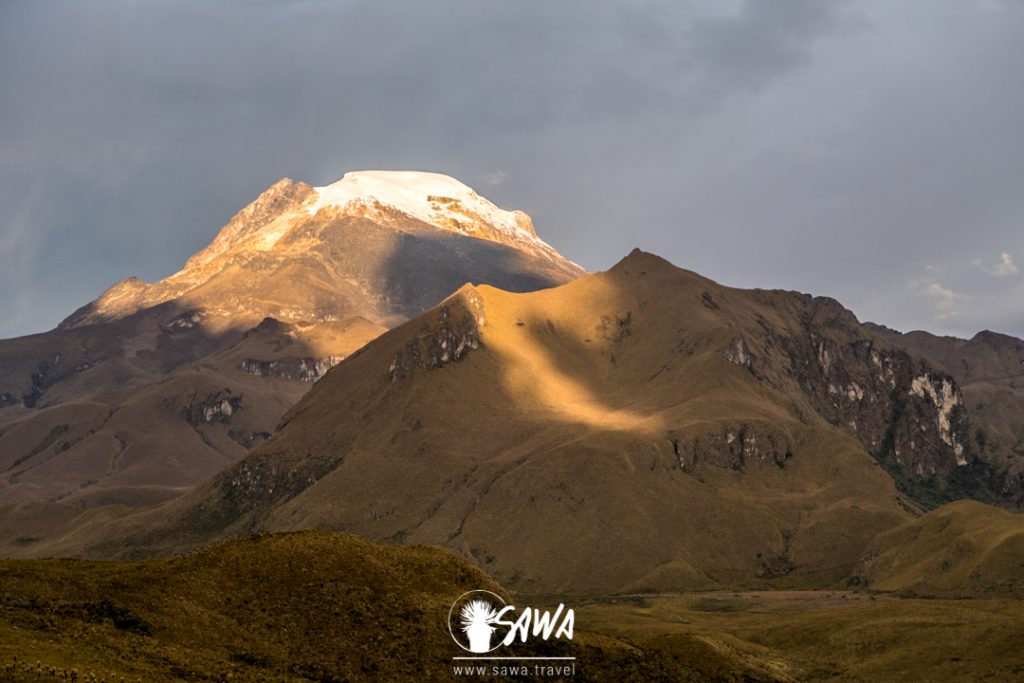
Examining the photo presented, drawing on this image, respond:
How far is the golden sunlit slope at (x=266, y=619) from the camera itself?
8412cm

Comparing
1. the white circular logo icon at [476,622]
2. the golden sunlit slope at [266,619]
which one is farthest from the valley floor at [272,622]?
the white circular logo icon at [476,622]

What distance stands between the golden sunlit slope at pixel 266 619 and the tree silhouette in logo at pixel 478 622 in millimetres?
2158

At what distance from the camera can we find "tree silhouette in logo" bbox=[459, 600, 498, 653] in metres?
108

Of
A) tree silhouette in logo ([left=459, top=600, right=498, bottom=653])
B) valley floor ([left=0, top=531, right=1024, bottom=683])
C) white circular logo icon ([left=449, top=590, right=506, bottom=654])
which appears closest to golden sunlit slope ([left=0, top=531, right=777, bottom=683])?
valley floor ([left=0, top=531, right=1024, bottom=683])

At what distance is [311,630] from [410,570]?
58.6 feet

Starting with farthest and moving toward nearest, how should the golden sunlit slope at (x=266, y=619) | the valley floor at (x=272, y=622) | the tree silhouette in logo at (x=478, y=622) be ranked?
1. the tree silhouette in logo at (x=478, y=622)
2. the golden sunlit slope at (x=266, y=619)
3. the valley floor at (x=272, y=622)

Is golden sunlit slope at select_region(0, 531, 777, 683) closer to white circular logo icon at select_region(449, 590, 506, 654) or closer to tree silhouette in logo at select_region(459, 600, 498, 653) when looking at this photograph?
white circular logo icon at select_region(449, 590, 506, 654)

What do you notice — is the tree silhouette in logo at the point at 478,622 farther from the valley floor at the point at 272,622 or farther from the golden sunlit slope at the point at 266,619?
the valley floor at the point at 272,622

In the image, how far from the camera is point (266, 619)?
10056 centimetres

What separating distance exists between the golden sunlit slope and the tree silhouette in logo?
2.16 meters

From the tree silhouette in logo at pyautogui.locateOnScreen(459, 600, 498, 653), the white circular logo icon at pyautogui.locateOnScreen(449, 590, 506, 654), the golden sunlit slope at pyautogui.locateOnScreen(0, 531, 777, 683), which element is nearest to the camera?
the golden sunlit slope at pyautogui.locateOnScreen(0, 531, 777, 683)

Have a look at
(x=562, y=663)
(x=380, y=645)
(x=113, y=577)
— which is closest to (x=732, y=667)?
(x=562, y=663)

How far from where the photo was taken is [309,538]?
117 metres

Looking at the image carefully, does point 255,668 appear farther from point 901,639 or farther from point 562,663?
point 901,639
